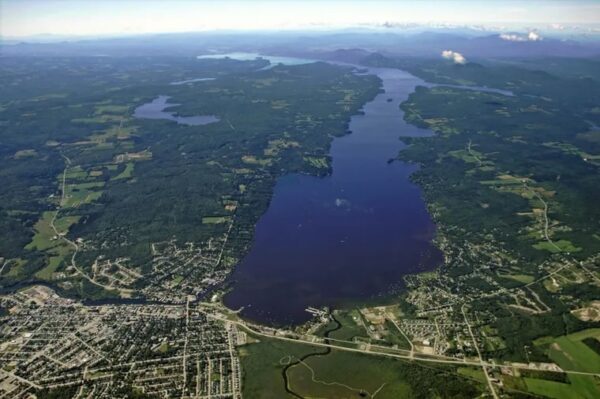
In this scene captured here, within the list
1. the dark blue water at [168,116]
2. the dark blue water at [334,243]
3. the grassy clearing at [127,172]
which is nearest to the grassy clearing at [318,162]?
the dark blue water at [334,243]

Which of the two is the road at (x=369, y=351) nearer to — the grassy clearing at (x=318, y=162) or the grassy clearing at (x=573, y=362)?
the grassy clearing at (x=573, y=362)

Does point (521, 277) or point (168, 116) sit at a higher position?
point (521, 277)

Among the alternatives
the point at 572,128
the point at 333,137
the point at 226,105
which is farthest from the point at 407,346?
the point at 226,105

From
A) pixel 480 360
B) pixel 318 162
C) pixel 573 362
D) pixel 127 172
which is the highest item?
pixel 480 360

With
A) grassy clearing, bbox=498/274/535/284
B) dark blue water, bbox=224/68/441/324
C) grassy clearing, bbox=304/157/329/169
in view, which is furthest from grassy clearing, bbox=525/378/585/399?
grassy clearing, bbox=304/157/329/169

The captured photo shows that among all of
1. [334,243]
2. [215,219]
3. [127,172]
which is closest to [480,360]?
[334,243]

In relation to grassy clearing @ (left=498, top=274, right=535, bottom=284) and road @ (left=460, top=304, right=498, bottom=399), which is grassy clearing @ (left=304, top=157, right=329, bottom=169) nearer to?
grassy clearing @ (left=498, top=274, right=535, bottom=284)

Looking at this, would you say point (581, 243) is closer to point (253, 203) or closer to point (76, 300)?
point (253, 203)

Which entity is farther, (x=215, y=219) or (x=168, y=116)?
(x=168, y=116)

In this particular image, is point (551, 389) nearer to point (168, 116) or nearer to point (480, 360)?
point (480, 360)
